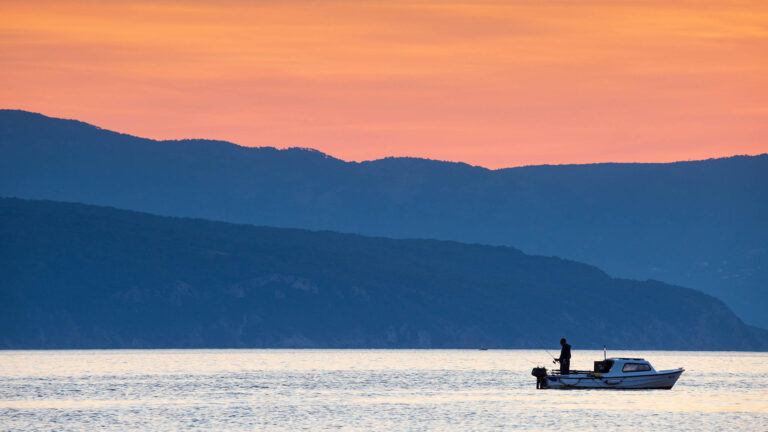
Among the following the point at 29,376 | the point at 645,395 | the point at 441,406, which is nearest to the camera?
the point at 441,406

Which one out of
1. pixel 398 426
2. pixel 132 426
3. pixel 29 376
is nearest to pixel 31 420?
pixel 132 426

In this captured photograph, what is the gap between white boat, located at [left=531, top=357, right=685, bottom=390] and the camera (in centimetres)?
12781

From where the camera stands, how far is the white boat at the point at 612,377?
419 feet

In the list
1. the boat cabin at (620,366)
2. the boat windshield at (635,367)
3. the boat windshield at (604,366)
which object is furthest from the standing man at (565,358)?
the boat windshield at (635,367)

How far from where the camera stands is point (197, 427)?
319 feet

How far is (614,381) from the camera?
130m

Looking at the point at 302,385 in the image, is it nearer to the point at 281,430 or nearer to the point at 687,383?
the point at 687,383

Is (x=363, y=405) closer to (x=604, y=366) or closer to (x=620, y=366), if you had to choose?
(x=604, y=366)

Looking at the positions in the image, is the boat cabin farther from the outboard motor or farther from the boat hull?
the outboard motor

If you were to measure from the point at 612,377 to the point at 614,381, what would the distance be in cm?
39

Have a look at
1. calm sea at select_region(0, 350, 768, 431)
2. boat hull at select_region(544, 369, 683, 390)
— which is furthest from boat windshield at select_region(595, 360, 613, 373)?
calm sea at select_region(0, 350, 768, 431)

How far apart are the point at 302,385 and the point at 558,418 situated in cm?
5733

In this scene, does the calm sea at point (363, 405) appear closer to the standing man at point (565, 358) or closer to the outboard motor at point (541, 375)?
the outboard motor at point (541, 375)

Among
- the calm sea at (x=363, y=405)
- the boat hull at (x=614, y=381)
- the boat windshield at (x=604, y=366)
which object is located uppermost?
the boat windshield at (x=604, y=366)
